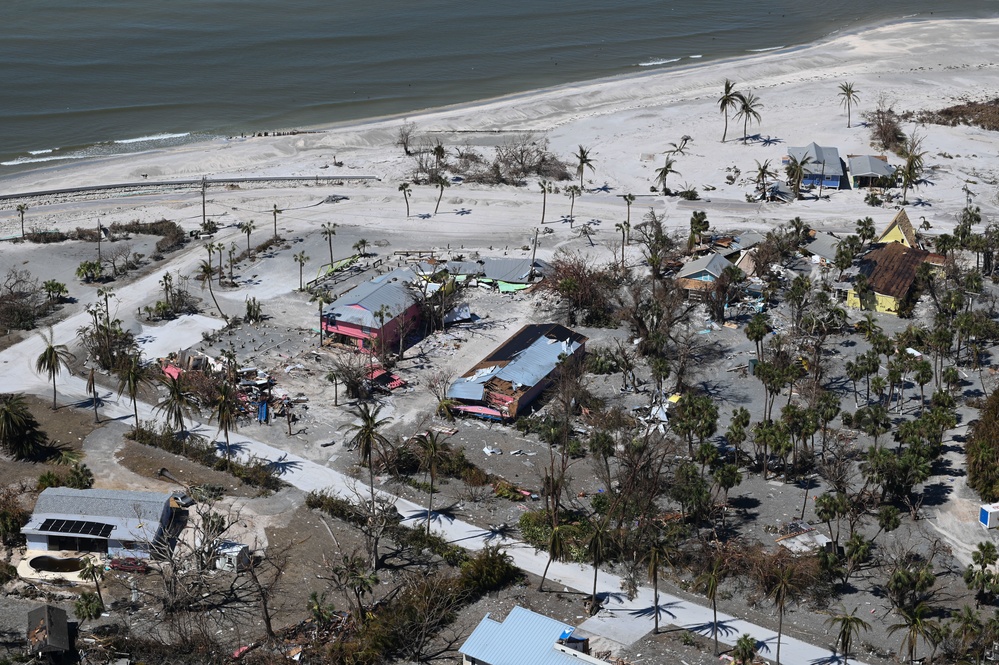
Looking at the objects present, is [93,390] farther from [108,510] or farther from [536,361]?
[536,361]

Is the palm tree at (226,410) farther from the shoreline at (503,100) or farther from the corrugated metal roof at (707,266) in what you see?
the shoreline at (503,100)

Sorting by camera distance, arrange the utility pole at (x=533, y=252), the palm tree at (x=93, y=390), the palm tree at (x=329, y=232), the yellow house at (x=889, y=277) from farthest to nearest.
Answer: the palm tree at (x=329, y=232) < the utility pole at (x=533, y=252) < the yellow house at (x=889, y=277) < the palm tree at (x=93, y=390)

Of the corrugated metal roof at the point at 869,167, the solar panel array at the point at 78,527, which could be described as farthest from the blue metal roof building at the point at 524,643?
the corrugated metal roof at the point at 869,167

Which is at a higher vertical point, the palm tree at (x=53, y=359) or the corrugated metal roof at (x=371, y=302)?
the corrugated metal roof at (x=371, y=302)

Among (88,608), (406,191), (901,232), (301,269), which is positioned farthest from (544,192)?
(88,608)

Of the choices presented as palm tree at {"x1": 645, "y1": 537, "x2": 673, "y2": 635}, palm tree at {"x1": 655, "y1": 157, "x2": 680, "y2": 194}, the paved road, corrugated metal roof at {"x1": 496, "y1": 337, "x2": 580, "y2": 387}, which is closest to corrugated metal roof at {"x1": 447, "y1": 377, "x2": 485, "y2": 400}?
corrugated metal roof at {"x1": 496, "y1": 337, "x2": 580, "y2": 387}

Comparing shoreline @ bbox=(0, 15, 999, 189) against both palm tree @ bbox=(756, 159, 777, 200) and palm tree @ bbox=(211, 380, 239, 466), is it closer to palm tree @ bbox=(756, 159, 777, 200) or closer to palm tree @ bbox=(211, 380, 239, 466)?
palm tree @ bbox=(756, 159, 777, 200)

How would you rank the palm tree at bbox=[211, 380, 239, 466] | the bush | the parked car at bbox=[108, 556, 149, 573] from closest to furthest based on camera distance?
1. the bush
2. the parked car at bbox=[108, 556, 149, 573]
3. the palm tree at bbox=[211, 380, 239, 466]
